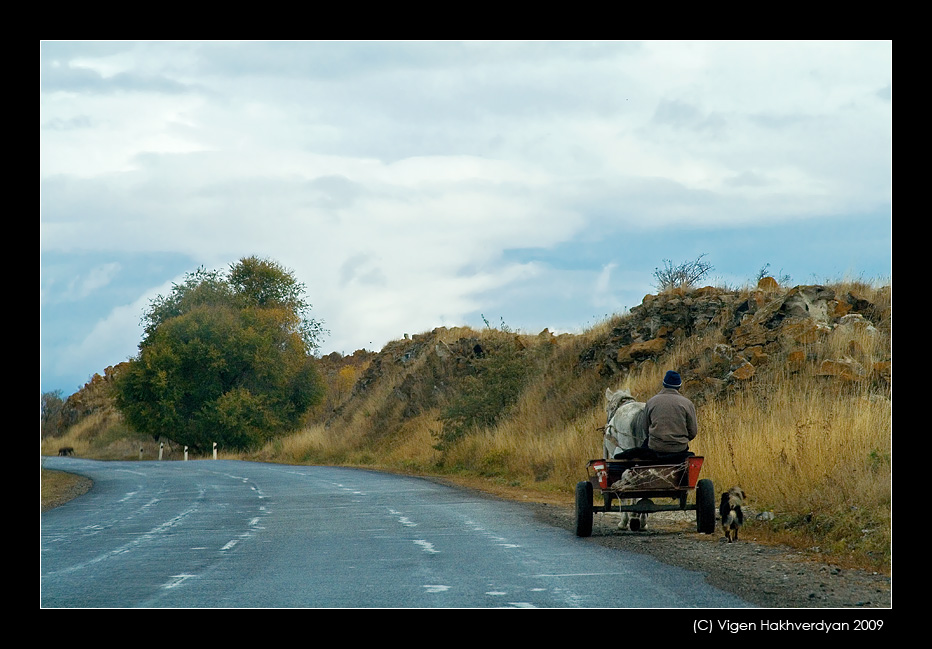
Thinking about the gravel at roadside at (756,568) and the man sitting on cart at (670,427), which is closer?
the gravel at roadside at (756,568)

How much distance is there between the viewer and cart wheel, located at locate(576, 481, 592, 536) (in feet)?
48.6

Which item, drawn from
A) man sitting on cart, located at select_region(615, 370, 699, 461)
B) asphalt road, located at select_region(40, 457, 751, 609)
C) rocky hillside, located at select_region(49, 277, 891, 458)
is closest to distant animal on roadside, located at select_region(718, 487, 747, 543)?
man sitting on cart, located at select_region(615, 370, 699, 461)

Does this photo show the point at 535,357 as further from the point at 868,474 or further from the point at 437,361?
the point at 868,474

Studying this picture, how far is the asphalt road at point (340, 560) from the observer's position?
954 centimetres

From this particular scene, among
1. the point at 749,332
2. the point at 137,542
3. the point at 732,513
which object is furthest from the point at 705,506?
the point at 749,332

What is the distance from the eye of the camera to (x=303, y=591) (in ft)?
32.8

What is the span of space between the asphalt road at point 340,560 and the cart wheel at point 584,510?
25 cm

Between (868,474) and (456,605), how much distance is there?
764 centimetres

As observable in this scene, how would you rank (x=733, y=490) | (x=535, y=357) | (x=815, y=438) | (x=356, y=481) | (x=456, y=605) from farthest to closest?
(x=535, y=357) → (x=356, y=481) → (x=815, y=438) → (x=733, y=490) → (x=456, y=605)

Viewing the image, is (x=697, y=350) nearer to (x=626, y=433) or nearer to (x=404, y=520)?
(x=404, y=520)

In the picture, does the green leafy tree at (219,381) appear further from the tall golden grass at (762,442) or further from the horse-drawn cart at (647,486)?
the horse-drawn cart at (647,486)

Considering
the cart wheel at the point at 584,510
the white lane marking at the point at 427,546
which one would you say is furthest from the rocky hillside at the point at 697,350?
the white lane marking at the point at 427,546

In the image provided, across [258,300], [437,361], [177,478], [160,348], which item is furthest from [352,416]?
[177,478]
